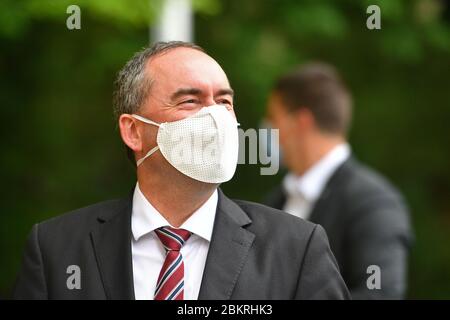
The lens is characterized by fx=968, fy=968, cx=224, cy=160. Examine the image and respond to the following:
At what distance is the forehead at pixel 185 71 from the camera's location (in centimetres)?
275

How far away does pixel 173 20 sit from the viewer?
632 centimetres

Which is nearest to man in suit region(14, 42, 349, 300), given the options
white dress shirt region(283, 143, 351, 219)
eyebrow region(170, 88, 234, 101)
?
eyebrow region(170, 88, 234, 101)

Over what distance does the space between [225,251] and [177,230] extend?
0.17 metres

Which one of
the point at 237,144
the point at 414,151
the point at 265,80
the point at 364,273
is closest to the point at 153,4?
the point at 265,80

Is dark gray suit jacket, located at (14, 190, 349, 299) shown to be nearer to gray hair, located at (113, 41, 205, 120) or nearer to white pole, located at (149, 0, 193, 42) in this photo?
gray hair, located at (113, 41, 205, 120)

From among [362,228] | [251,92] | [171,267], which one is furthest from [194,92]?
[251,92]

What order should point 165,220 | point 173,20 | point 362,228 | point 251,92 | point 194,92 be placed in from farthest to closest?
point 251,92 → point 173,20 → point 362,228 → point 165,220 → point 194,92

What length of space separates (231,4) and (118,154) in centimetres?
158

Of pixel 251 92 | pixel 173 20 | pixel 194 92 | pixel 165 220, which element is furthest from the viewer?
pixel 251 92

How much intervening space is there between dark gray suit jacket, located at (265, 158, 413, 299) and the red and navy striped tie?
1.49 m

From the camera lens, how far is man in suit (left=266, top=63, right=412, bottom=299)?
4367 mm

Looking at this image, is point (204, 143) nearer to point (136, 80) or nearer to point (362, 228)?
point (136, 80)

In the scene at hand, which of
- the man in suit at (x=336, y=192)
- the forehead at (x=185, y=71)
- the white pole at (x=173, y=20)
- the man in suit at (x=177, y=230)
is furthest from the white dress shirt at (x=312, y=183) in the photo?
the forehead at (x=185, y=71)

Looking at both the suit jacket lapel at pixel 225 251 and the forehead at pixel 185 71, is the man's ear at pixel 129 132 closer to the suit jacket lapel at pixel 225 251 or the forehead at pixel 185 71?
the forehead at pixel 185 71
